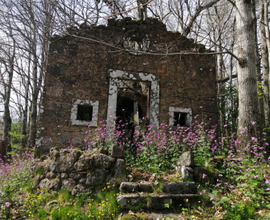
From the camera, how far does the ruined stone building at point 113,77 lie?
691cm

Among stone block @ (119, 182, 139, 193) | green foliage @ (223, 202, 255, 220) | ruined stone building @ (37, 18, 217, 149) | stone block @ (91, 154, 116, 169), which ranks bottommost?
green foliage @ (223, 202, 255, 220)

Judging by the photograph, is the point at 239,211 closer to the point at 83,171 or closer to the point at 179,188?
the point at 179,188

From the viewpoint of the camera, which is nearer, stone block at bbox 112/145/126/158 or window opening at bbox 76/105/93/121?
stone block at bbox 112/145/126/158

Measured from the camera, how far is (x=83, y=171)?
179 inches

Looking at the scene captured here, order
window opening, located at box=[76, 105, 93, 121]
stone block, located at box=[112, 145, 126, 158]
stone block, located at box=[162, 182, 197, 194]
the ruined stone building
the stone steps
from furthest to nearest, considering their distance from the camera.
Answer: window opening, located at box=[76, 105, 93, 121]
the ruined stone building
stone block, located at box=[112, 145, 126, 158]
stone block, located at box=[162, 182, 197, 194]
the stone steps

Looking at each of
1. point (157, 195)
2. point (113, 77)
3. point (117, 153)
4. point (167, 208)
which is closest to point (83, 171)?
point (117, 153)

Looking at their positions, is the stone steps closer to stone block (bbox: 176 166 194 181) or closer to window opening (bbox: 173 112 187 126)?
stone block (bbox: 176 166 194 181)

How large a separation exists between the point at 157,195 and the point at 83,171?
1648mm

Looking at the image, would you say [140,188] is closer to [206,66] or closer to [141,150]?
[141,150]

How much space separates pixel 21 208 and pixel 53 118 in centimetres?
305

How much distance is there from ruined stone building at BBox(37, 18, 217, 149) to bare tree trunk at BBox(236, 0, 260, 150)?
5.93 ft

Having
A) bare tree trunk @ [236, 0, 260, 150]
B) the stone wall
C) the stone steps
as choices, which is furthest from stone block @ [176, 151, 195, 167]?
bare tree trunk @ [236, 0, 260, 150]

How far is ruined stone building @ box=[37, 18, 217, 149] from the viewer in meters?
6.91

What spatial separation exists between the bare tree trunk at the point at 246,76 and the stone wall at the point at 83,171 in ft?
9.56
